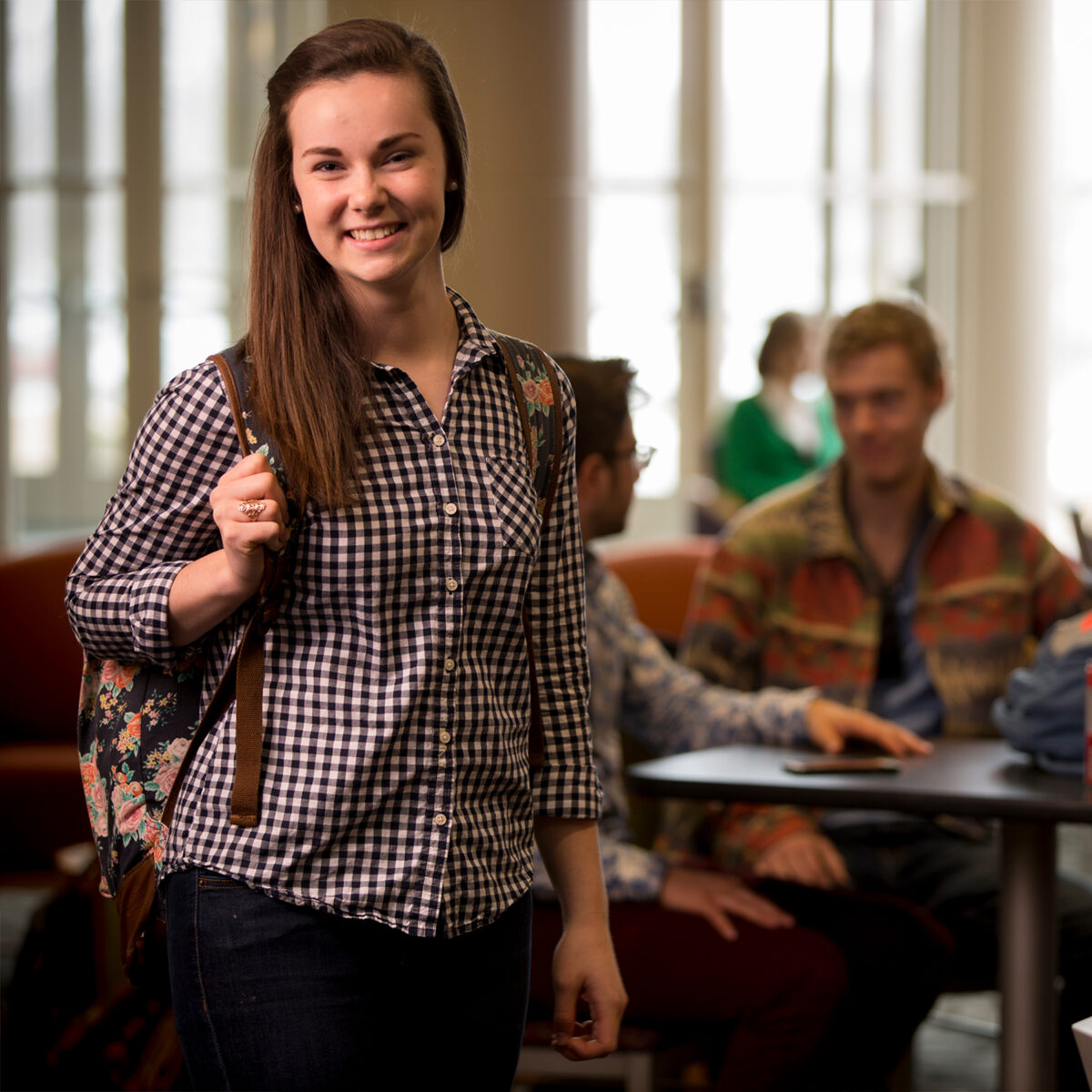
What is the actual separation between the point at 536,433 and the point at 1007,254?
22.2ft

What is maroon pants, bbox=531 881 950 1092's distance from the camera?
1.97 metres

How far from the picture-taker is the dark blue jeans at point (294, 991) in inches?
43.2

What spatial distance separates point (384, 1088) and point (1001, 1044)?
47.4 inches

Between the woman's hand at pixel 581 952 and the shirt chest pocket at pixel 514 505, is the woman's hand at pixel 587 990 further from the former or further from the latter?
the shirt chest pocket at pixel 514 505

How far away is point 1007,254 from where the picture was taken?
295 inches

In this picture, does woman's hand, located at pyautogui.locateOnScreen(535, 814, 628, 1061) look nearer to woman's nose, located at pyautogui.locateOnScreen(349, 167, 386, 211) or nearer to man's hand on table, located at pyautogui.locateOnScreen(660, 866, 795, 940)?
woman's nose, located at pyautogui.locateOnScreen(349, 167, 386, 211)

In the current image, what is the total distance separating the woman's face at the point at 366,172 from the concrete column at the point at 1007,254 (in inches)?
267

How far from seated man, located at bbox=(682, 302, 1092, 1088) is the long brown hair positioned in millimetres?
1581

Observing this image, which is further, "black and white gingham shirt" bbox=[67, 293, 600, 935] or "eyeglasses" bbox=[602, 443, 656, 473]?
"eyeglasses" bbox=[602, 443, 656, 473]

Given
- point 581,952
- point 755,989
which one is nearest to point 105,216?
point 755,989

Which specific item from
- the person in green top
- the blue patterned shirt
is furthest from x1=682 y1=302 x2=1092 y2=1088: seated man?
the person in green top

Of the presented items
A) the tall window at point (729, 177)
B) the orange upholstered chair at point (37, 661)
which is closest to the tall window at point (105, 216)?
the tall window at point (729, 177)

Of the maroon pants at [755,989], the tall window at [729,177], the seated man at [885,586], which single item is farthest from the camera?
the tall window at [729,177]

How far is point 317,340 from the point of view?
3.78 feet
